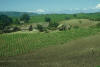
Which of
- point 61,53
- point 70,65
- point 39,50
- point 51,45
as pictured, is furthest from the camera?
point 51,45

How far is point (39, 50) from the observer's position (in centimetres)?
3591

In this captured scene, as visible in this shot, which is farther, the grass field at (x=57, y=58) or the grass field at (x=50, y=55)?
the grass field at (x=50, y=55)

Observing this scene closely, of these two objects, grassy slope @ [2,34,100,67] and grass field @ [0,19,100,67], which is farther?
grass field @ [0,19,100,67]

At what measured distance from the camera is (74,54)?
105 feet

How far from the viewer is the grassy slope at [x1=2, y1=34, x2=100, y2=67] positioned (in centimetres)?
2677

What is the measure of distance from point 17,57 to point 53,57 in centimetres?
717

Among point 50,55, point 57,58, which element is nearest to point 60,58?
point 57,58

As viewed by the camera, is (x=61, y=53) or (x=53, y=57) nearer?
(x=53, y=57)

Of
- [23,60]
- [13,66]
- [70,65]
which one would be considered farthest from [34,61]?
[70,65]

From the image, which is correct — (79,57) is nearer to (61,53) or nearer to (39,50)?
(61,53)

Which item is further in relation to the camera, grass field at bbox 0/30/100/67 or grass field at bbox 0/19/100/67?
grass field at bbox 0/19/100/67

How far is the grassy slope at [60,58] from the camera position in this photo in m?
26.8

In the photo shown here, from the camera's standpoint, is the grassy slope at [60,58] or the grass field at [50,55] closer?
the grassy slope at [60,58]

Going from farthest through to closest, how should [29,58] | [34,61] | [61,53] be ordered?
[61,53]
[29,58]
[34,61]
